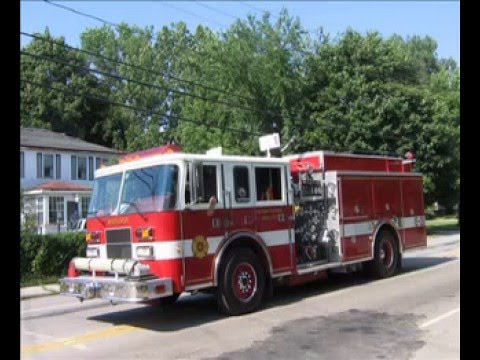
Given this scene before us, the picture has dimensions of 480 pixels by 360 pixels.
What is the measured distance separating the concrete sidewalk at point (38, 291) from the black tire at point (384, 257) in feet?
24.5

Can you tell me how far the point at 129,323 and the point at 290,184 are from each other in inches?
149

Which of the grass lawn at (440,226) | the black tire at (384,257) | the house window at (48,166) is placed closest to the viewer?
the black tire at (384,257)

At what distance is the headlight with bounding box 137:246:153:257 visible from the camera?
916 centimetres

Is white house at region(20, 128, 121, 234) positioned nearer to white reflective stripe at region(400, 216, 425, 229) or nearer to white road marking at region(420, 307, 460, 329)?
white reflective stripe at region(400, 216, 425, 229)

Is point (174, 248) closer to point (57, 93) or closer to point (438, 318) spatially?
point (438, 318)

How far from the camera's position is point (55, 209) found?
38688 millimetres

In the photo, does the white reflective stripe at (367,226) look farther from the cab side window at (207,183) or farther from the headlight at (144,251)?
the headlight at (144,251)

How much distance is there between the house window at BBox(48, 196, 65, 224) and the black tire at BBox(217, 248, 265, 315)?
30.5m

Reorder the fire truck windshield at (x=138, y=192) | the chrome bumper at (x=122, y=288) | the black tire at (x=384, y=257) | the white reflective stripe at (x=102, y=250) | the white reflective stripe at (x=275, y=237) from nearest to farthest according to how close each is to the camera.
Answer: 1. the chrome bumper at (x=122, y=288)
2. the fire truck windshield at (x=138, y=192)
3. the white reflective stripe at (x=102, y=250)
4. the white reflective stripe at (x=275, y=237)
5. the black tire at (x=384, y=257)

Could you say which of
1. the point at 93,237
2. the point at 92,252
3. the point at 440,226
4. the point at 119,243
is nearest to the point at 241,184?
the point at 119,243

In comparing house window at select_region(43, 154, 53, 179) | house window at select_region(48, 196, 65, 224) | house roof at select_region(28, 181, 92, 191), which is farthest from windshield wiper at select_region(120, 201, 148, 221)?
house window at select_region(43, 154, 53, 179)

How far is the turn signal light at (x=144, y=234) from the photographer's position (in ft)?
30.1

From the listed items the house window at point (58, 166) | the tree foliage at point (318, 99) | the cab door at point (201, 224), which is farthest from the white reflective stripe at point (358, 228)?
the house window at point (58, 166)
